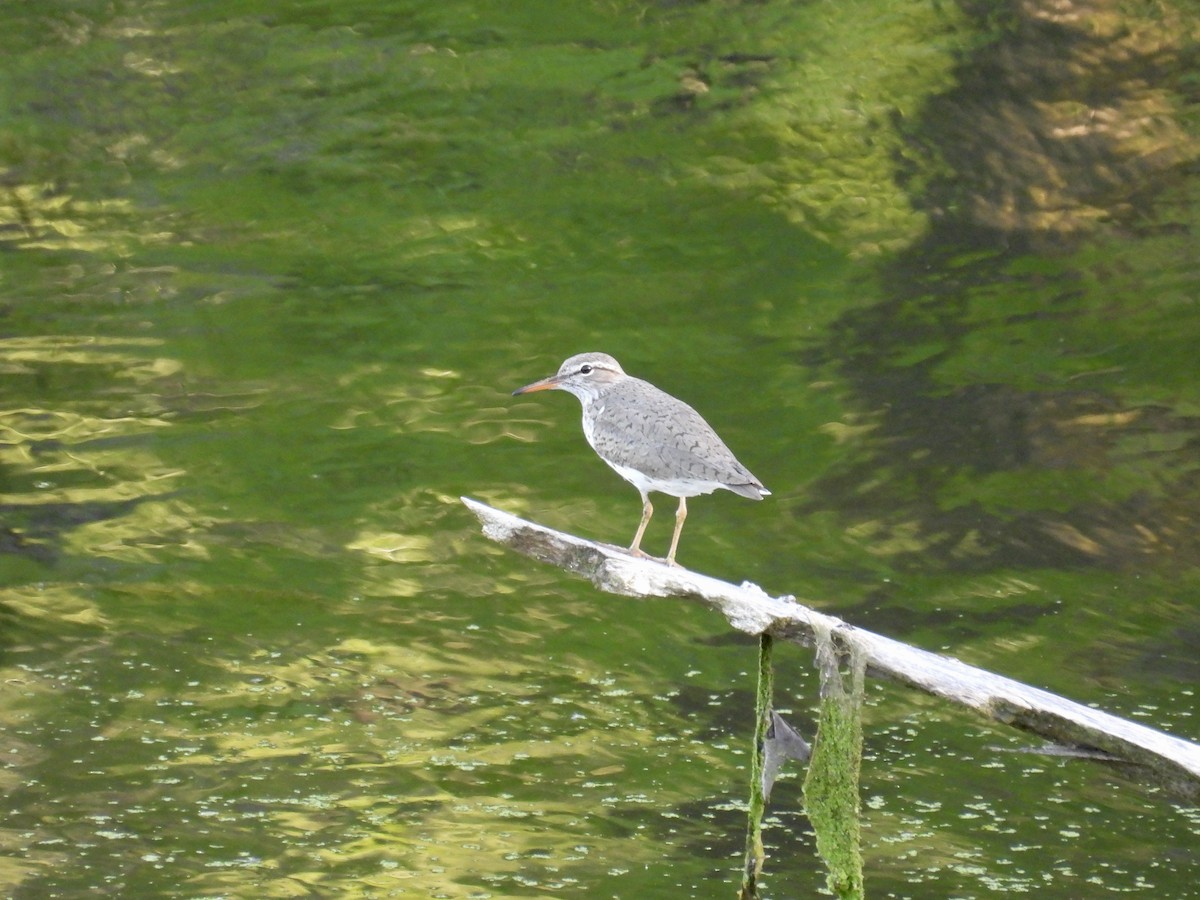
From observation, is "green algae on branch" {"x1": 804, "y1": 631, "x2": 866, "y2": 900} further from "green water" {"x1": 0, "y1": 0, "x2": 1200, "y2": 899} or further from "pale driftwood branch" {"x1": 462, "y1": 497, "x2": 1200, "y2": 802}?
"green water" {"x1": 0, "y1": 0, "x2": 1200, "y2": 899}

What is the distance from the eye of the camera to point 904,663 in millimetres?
3473

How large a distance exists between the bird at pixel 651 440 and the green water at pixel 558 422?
1679 mm

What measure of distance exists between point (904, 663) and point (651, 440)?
62.9 inches

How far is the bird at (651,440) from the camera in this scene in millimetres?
4672

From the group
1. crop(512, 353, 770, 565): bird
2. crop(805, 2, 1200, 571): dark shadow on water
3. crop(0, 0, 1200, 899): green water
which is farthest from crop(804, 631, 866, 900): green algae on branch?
crop(805, 2, 1200, 571): dark shadow on water

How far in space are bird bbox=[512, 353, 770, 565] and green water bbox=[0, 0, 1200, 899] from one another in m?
1.68

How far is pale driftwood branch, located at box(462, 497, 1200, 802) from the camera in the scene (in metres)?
3.25

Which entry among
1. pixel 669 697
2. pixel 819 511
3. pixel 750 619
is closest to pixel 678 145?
pixel 819 511

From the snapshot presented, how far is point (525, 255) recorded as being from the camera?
10.3 metres

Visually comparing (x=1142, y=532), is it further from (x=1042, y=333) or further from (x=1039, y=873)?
(x=1039, y=873)

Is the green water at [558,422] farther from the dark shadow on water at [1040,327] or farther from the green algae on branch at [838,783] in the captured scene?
the green algae on branch at [838,783]

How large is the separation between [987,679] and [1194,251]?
780 cm

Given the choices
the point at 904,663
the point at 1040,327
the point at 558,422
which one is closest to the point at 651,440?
the point at 904,663

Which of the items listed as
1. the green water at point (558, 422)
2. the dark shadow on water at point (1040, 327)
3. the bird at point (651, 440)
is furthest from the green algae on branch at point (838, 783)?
the dark shadow on water at point (1040, 327)
